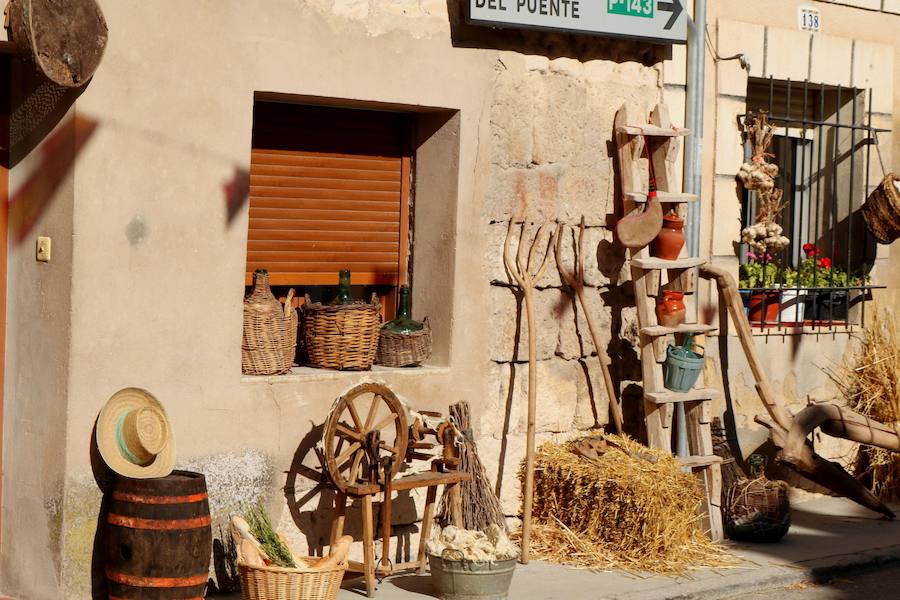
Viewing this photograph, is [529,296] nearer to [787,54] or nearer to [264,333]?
[264,333]

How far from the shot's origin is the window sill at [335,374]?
6.20 m

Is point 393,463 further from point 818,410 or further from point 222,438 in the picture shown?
point 818,410

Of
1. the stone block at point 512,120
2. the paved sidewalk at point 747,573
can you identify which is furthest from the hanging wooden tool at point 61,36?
the paved sidewalk at point 747,573

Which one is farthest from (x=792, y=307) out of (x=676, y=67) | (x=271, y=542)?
(x=271, y=542)

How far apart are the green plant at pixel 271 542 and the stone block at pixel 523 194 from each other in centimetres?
203

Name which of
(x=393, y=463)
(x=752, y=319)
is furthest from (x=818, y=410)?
(x=393, y=463)

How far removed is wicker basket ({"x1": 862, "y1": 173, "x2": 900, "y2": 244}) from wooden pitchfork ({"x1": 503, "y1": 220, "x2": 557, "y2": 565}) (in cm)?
272

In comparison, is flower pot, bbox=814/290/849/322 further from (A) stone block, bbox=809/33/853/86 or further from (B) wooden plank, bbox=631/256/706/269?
(B) wooden plank, bbox=631/256/706/269

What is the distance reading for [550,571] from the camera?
665cm

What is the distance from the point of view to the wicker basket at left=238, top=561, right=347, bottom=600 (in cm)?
553

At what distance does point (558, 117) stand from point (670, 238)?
35.9 inches

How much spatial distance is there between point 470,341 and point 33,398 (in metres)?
2.22

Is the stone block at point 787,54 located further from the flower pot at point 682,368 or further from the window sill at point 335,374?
the window sill at point 335,374

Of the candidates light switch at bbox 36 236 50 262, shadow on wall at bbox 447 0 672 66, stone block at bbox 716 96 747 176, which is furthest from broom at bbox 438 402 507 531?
stone block at bbox 716 96 747 176
